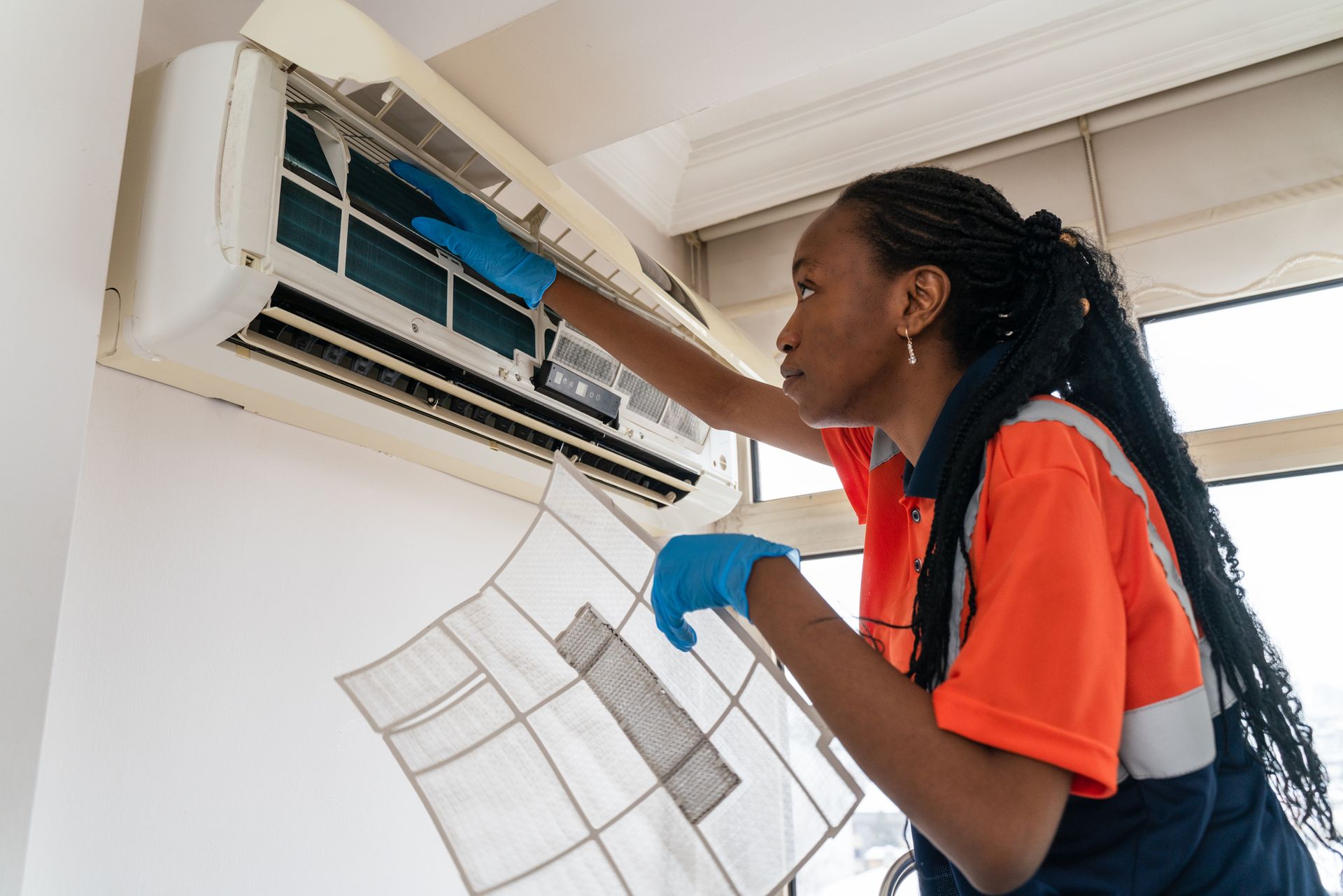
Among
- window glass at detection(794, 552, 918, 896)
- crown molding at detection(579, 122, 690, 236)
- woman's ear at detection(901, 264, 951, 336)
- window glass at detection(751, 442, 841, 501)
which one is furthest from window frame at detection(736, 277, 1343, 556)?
woman's ear at detection(901, 264, 951, 336)

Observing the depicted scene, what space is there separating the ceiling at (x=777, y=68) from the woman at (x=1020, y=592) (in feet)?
2.12

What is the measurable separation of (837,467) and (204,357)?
99cm

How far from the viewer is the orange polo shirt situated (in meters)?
0.81

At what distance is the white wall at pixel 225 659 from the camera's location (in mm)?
1335

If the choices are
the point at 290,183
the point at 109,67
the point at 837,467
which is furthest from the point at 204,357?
the point at 837,467

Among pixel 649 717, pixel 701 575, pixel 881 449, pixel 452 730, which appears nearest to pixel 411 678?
pixel 452 730

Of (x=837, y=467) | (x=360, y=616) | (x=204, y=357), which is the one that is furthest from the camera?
(x=360, y=616)

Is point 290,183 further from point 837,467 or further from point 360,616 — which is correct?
point 837,467

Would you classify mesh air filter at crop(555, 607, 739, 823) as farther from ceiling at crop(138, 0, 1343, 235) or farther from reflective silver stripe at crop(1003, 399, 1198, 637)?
ceiling at crop(138, 0, 1343, 235)

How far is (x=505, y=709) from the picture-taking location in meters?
1.29

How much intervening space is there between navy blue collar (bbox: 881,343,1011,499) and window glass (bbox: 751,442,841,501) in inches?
72.1

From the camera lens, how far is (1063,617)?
A: 32.9 inches

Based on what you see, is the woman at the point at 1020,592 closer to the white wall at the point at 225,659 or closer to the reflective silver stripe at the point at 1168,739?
the reflective silver stripe at the point at 1168,739

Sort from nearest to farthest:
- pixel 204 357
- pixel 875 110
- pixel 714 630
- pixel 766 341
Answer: pixel 714 630
pixel 204 357
pixel 875 110
pixel 766 341
